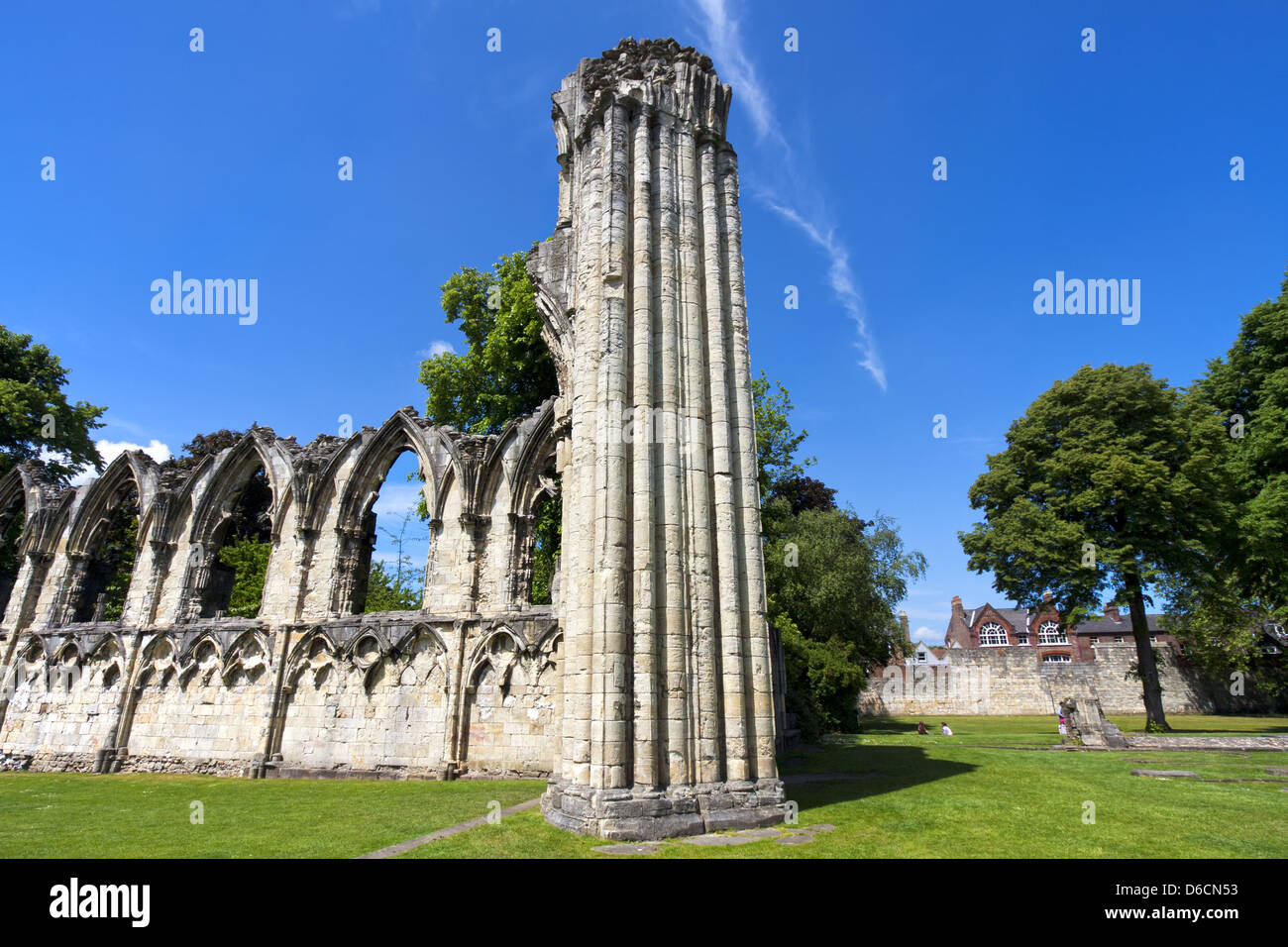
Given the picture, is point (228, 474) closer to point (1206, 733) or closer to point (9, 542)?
point (9, 542)

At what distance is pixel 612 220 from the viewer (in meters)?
9.83

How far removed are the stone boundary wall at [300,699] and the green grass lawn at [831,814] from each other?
1.05 metres

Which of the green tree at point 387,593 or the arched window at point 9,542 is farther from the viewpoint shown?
the green tree at point 387,593

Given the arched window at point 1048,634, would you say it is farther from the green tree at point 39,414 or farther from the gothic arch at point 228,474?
the green tree at point 39,414

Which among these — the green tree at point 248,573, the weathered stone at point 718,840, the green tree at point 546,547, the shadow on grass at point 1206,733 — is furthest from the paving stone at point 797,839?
the green tree at point 248,573

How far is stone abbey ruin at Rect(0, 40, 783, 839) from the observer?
8320mm

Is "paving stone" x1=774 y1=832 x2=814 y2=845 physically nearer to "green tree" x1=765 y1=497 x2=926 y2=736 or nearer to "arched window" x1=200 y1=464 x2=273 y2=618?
"green tree" x1=765 y1=497 x2=926 y2=736

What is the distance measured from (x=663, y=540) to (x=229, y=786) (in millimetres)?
10480

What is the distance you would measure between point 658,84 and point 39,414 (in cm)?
2776

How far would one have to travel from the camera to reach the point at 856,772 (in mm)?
12516

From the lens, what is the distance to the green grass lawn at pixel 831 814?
21.4 feet

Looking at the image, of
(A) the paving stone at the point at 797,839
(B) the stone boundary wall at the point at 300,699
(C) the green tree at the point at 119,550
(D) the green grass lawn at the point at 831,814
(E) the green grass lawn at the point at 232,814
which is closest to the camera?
(D) the green grass lawn at the point at 831,814

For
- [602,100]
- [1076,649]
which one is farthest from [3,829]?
[1076,649]
